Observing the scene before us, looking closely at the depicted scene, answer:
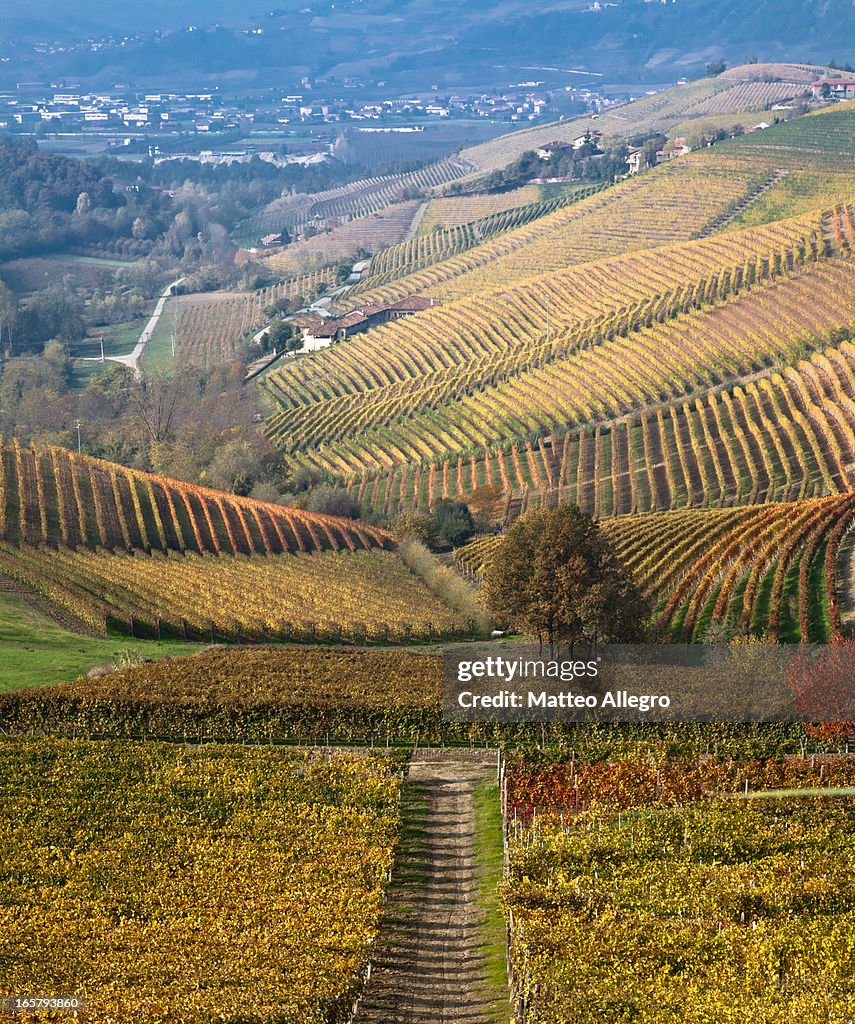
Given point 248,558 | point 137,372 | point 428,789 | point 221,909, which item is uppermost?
point 221,909

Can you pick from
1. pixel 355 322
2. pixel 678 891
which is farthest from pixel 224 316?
pixel 678 891

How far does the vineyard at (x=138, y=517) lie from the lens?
66.6 meters

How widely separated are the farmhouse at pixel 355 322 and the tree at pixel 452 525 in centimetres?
6832

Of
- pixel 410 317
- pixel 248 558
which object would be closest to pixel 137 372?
pixel 410 317

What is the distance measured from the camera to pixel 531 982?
24484mm

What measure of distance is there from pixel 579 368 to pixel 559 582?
6423cm

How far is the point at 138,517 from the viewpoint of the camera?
7069 centimetres

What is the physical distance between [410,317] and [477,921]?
117538 millimetres

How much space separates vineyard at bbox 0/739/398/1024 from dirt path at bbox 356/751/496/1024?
1.94ft

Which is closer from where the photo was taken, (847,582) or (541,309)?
(847,582)

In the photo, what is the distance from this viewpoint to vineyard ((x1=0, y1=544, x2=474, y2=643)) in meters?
54.2

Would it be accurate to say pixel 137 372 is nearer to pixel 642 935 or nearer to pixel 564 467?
pixel 564 467

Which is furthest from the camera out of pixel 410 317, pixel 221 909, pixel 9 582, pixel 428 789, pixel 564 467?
pixel 410 317

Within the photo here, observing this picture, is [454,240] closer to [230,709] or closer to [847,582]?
[847,582]
